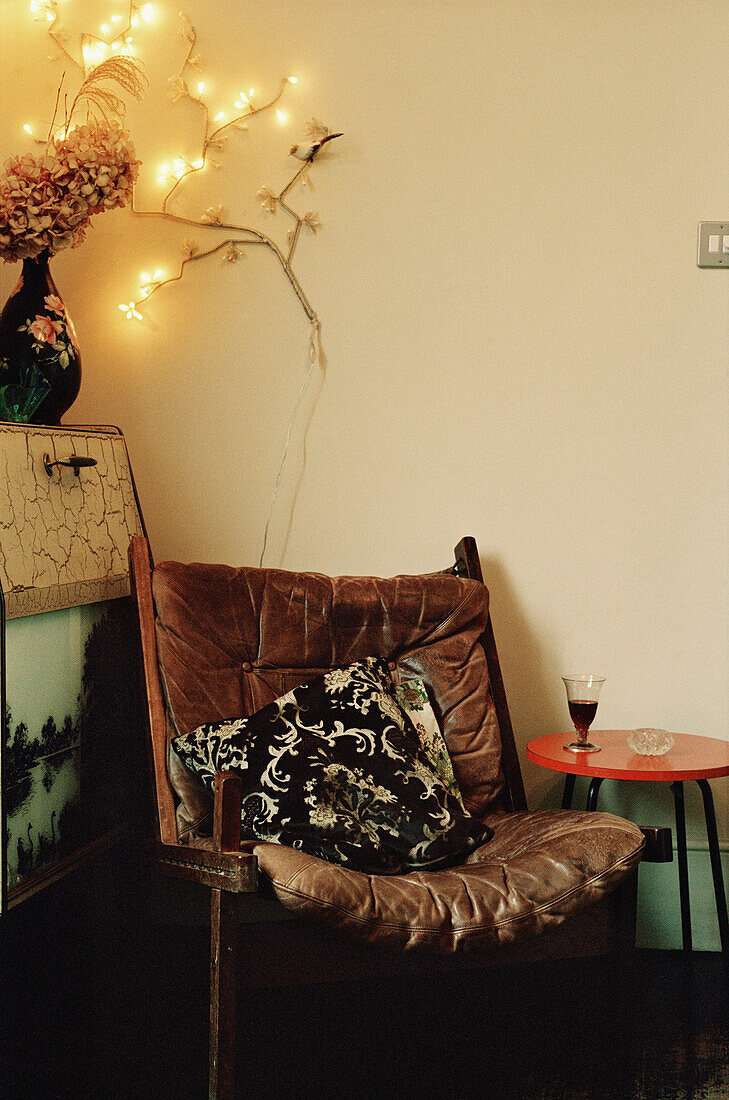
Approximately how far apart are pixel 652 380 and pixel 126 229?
129 cm

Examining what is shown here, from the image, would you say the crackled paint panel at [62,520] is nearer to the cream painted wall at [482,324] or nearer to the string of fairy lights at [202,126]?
the cream painted wall at [482,324]

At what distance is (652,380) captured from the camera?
2094 millimetres

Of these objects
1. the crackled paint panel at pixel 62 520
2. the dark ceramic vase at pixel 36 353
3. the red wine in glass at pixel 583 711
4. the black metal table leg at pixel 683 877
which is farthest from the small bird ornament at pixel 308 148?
the black metal table leg at pixel 683 877

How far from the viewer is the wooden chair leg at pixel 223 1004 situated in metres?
1.24

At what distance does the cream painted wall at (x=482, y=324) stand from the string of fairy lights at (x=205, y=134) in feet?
0.09

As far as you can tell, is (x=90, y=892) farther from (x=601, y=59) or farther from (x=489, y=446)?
(x=601, y=59)

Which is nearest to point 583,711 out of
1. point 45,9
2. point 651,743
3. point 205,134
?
point 651,743

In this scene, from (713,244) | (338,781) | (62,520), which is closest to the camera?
(338,781)

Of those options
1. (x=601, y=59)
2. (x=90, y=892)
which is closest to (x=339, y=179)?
(x=601, y=59)

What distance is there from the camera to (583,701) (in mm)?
1854

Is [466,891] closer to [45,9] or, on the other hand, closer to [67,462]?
[67,462]

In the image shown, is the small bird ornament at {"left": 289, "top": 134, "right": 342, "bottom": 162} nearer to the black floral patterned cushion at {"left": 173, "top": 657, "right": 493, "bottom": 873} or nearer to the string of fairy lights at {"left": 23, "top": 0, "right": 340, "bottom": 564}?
the string of fairy lights at {"left": 23, "top": 0, "right": 340, "bottom": 564}

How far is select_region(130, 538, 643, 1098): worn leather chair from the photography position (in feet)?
4.13

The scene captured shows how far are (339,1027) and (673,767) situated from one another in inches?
31.7
